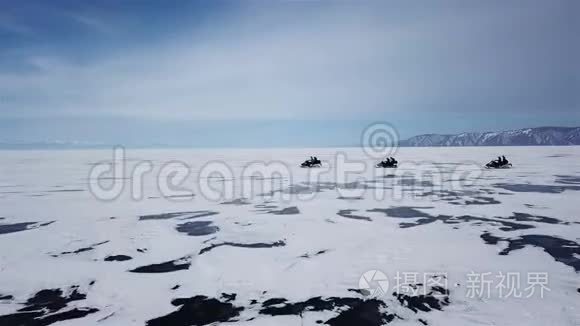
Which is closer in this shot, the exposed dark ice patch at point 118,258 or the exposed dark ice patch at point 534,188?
the exposed dark ice patch at point 118,258

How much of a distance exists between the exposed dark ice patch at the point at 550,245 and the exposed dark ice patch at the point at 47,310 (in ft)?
22.7

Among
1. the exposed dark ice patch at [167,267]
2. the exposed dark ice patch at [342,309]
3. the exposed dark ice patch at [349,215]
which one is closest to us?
the exposed dark ice patch at [342,309]

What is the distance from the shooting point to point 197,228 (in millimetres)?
8344

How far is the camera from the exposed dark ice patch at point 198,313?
383 cm

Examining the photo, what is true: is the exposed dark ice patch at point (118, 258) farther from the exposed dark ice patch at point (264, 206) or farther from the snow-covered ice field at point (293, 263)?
the exposed dark ice patch at point (264, 206)

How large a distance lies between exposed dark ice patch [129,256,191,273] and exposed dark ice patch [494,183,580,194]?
1389 centimetres

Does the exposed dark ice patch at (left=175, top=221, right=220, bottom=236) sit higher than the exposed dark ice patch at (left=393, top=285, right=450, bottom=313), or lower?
higher

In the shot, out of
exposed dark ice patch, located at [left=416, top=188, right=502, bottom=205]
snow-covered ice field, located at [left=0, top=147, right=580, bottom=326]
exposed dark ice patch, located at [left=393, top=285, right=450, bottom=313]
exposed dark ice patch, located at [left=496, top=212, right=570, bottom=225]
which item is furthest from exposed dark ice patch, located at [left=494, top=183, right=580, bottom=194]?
exposed dark ice patch, located at [left=393, top=285, right=450, bottom=313]

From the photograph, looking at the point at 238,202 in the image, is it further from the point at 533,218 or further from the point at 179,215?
the point at 533,218

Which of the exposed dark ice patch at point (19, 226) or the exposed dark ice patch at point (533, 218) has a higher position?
the exposed dark ice patch at point (533, 218)

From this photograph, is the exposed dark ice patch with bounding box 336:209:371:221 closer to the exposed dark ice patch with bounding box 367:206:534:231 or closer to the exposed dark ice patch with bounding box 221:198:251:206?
the exposed dark ice patch with bounding box 367:206:534:231

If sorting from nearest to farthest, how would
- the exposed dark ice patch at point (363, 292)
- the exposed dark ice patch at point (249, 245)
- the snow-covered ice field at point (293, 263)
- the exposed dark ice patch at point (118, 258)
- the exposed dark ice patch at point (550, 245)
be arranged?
the snow-covered ice field at point (293, 263), the exposed dark ice patch at point (363, 292), the exposed dark ice patch at point (550, 245), the exposed dark ice patch at point (118, 258), the exposed dark ice patch at point (249, 245)

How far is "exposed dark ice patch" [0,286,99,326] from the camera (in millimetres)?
3873

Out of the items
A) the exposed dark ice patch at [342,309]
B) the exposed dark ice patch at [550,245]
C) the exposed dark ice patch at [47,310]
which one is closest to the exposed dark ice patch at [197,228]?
the exposed dark ice patch at [47,310]
